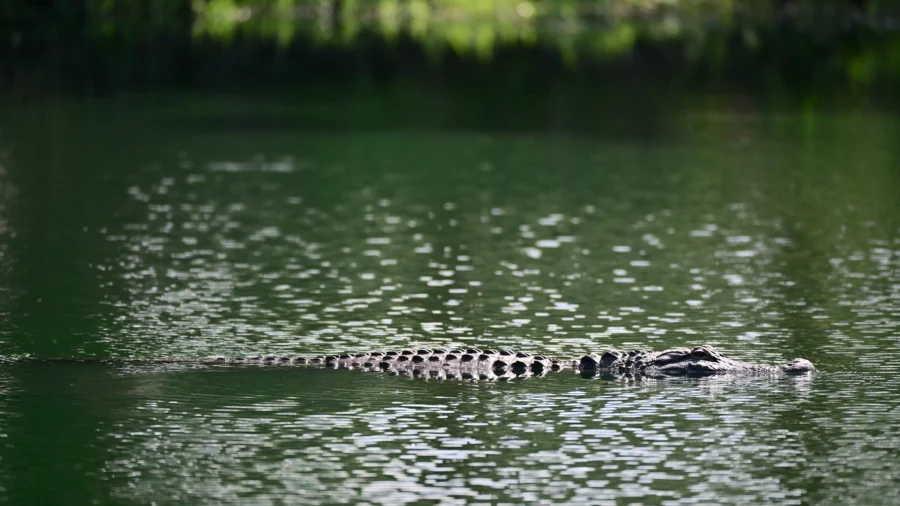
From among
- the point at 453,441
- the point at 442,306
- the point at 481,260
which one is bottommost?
the point at 453,441

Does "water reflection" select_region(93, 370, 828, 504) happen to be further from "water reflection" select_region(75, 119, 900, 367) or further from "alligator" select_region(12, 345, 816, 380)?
"water reflection" select_region(75, 119, 900, 367)

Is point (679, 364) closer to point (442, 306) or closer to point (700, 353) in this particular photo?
point (700, 353)

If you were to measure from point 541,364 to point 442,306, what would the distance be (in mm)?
3197

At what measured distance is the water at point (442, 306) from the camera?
1169 cm

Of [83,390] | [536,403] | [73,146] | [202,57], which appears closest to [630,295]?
[536,403]

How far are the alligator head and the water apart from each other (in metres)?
0.18

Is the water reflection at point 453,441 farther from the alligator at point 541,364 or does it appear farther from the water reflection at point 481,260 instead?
the water reflection at point 481,260

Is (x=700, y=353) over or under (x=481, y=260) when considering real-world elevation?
under

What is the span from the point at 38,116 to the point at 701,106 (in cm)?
1453

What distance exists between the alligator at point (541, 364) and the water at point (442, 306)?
0.22m

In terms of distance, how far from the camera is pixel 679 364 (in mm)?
14250

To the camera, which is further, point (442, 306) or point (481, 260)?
point (481, 260)

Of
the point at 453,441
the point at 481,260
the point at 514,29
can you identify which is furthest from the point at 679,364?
the point at 514,29

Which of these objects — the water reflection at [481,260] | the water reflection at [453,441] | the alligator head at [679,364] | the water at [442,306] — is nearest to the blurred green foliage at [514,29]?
the water at [442,306]
